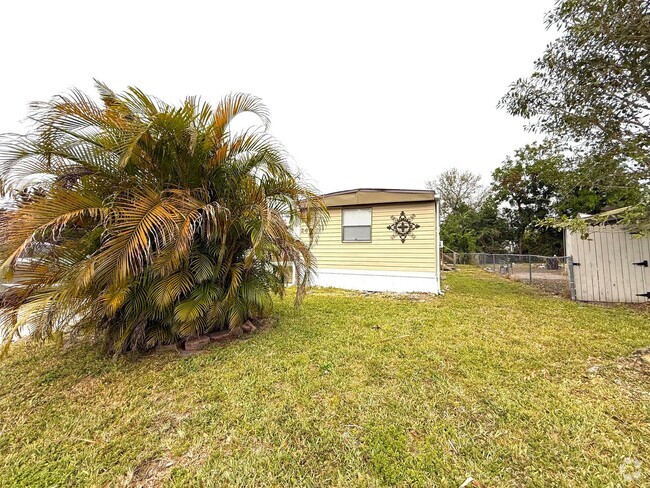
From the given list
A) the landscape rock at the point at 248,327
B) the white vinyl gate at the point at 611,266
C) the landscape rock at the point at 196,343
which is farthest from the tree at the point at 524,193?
the landscape rock at the point at 196,343

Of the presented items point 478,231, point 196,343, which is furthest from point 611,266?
point 478,231

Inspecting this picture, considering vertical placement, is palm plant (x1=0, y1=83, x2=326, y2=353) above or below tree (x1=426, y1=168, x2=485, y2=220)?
below

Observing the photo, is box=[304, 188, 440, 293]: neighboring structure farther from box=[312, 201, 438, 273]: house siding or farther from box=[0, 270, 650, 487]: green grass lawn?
box=[0, 270, 650, 487]: green grass lawn

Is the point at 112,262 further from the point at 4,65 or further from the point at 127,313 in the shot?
the point at 4,65

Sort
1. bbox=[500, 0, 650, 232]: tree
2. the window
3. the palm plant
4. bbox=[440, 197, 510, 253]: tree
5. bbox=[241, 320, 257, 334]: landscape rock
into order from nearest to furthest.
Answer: the palm plant, bbox=[241, 320, 257, 334]: landscape rock, bbox=[500, 0, 650, 232]: tree, the window, bbox=[440, 197, 510, 253]: tree

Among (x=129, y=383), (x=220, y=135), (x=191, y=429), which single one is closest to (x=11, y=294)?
(x=129, y=383)

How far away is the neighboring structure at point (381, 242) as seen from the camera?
21.9 feet

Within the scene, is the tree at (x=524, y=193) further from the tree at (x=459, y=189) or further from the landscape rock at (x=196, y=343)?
the landscape rock at (x=196, y=343)

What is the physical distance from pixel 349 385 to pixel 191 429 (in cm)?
129

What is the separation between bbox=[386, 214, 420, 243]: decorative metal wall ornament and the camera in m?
6.82

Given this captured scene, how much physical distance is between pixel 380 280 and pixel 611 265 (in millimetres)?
4945

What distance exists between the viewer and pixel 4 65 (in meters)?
5.55

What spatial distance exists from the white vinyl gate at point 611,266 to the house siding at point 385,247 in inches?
116

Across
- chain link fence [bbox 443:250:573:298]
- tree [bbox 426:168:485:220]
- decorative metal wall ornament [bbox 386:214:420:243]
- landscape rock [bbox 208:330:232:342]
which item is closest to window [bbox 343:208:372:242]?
decorative metal wall ornament [bbox 386:214:420:243]
